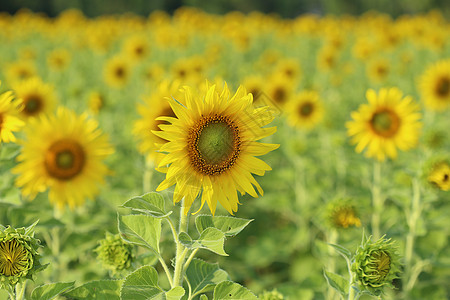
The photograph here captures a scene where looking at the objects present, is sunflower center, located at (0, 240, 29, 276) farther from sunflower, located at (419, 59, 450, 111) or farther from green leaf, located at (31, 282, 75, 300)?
sunflower, located at (419, 59, 450, 111)

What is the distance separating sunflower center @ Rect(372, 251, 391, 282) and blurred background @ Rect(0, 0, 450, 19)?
22.5m

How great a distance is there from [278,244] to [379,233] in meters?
0.87

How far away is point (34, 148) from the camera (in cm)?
239

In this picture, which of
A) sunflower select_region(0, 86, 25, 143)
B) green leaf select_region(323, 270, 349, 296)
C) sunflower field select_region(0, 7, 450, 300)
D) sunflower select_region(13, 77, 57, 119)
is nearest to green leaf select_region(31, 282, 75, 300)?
sunflower field select_region(0, 7, 450, 300)

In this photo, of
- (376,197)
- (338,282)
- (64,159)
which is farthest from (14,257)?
(376,197)

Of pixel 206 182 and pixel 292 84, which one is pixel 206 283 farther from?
pixel 292 84

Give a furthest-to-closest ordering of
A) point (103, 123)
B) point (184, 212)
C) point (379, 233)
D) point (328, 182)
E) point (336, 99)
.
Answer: point (336, 99) → point (103, 123) → point (328, 182) → point (379, 233) → point (184, 212)

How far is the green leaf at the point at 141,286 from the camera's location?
1.22 meters

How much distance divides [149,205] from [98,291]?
0.36 m

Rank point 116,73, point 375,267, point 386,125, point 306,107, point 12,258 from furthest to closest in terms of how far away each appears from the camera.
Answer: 1. point 116,73
2. point 306,107
3. point 386,125
4. point 375,267
5. point 12,258

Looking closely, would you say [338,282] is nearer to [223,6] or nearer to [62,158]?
[62,158]

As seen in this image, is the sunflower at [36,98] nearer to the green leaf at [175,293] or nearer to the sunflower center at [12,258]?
the sunflower center at [12,258]

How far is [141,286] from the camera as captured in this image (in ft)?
4.15

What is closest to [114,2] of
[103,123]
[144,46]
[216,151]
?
[144,46]
